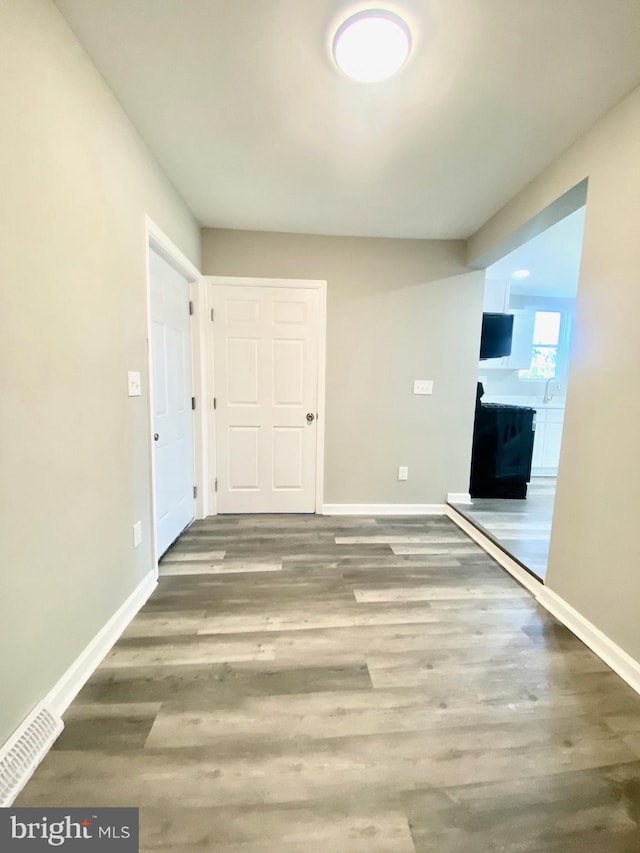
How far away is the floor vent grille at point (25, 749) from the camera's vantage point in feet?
3.24

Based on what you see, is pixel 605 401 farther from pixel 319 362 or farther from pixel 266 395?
pixel 266 395

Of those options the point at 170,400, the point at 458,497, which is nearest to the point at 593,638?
the point at 458,497

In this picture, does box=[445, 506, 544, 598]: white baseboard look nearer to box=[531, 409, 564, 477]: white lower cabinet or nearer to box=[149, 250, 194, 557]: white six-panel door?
box=[531, 409, 564, 477]: white lower cabinet

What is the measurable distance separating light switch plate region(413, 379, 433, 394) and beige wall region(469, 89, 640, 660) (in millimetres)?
1376

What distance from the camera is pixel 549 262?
3.68m

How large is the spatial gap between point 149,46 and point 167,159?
710 mm

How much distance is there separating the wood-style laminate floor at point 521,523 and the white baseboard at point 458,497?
0.05 meters

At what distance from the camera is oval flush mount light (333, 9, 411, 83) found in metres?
1.19

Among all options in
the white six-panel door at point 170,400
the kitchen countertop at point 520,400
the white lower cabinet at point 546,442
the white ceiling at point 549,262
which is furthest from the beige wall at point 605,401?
the kitchen countertop at point 520,400

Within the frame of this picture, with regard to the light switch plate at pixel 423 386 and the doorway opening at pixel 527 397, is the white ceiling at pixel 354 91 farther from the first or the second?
the light switch plate at pixel 423 386

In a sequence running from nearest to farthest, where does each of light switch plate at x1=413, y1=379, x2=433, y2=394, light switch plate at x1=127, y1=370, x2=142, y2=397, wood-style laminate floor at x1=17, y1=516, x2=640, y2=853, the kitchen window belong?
wood-style laminate floor at x1=17, y1=516, x2=640, y2=853, light switch plate at x1=127, y1=370, x2=142, y2=397, light switch plate at x1=413, y1=379, x2=433, y2=394, the kitchen window

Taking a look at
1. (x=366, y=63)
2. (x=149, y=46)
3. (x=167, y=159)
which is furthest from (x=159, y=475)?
(x=366, y=63)

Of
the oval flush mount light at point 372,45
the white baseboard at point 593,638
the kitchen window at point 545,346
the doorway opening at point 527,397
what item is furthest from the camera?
the kitchen window at point 545,346

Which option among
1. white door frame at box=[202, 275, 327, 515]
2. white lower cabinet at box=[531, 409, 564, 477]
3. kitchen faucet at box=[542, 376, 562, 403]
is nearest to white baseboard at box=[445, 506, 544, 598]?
white door frame at box=[202, 275, 327, 515]
